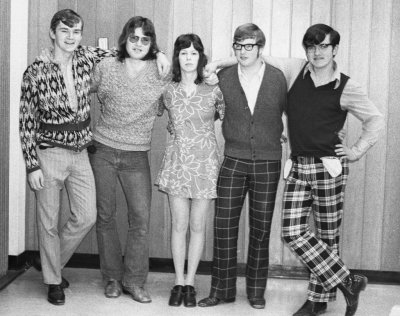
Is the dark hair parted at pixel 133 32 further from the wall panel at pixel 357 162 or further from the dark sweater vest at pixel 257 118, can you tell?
the wall panel at pixel 357 162

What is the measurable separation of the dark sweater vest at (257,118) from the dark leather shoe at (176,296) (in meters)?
0.80

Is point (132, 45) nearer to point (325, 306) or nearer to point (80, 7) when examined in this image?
point (80, 7)

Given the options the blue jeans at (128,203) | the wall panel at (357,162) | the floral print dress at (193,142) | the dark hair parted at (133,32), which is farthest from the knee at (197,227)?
the wall panel at (357,162)

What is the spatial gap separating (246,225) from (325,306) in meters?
0.83

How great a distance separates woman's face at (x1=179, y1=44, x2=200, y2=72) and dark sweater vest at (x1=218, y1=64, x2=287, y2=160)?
0.21 m

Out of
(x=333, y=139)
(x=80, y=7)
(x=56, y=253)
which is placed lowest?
(x=56, y=253)

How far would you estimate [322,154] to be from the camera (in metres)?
3.24

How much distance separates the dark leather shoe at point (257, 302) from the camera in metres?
3.46

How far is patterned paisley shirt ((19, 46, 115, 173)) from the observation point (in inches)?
130

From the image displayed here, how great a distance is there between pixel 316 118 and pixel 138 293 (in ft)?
4.48

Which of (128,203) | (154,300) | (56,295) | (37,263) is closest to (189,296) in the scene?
(154,300)

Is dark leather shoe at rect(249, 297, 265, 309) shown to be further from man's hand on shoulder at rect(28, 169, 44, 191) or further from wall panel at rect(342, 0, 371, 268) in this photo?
man's hand on shoulder at rect(28, 169, 44, 191)

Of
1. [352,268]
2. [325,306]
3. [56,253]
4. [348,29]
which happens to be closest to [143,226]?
[56,253]

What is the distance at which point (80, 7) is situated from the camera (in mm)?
3973
